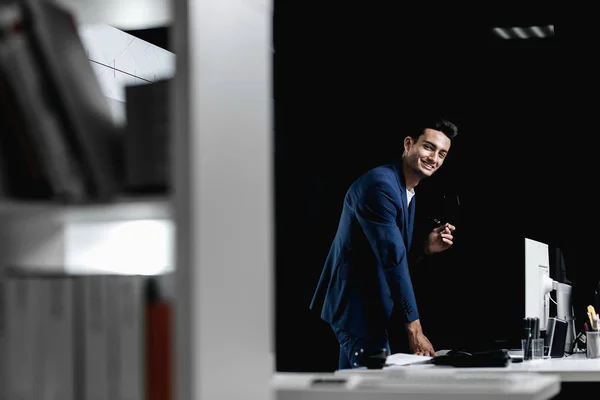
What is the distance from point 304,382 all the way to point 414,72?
4110mm

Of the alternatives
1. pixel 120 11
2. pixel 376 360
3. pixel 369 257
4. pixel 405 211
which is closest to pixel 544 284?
pixel 405 211

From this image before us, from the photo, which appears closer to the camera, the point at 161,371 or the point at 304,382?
the point at 161,371

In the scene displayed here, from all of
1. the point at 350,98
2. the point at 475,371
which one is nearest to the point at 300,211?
the point at 350,98

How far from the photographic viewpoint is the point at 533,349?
4031mm

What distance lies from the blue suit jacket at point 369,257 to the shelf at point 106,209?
333 cm

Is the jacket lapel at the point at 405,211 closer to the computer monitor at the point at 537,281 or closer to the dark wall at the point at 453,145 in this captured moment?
the dark wall at the point at 453,145

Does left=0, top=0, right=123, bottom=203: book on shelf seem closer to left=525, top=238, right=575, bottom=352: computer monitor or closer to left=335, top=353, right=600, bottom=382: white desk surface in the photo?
left=335, top=353, right=600, bottom=382: white desk surface

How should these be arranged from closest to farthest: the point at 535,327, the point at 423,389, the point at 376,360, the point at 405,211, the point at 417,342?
1. the point at 423,389
2. the point at 376,360
3. the point at 535,327
4. the point at 417,342
5. the point at 405,211

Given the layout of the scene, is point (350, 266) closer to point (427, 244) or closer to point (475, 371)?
point (427, 244)

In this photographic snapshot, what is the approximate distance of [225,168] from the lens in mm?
1510

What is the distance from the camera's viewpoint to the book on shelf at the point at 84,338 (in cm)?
144

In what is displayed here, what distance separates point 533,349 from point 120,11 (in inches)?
115

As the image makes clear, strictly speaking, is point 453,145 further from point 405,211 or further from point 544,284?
point 544,284

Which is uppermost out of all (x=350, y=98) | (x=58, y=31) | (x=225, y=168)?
(x=350, y=98)
